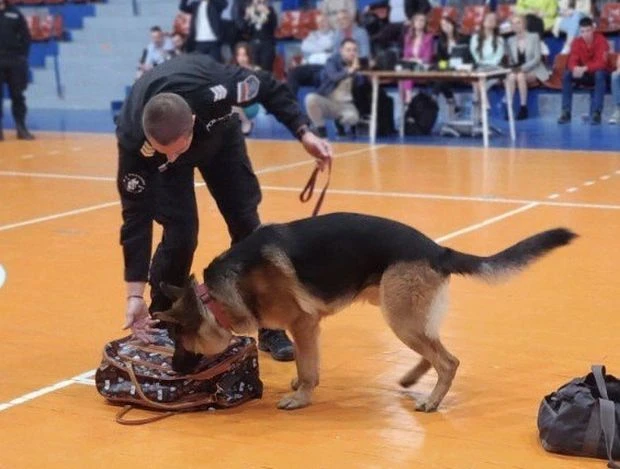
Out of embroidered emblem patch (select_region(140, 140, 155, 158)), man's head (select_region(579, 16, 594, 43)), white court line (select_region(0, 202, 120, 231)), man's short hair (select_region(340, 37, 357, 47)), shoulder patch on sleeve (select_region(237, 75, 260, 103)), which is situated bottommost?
white court line (select_region(0, 202, 120, 231))

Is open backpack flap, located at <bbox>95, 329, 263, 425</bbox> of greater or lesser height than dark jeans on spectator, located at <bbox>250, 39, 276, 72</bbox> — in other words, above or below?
below

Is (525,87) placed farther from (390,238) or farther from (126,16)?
(390,238)

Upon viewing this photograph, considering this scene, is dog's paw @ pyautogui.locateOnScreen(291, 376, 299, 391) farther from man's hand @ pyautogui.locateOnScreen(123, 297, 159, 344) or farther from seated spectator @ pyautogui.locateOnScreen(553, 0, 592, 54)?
seated spectator @ pyautogui.locateOnScreen(553, 0, 592, 54)

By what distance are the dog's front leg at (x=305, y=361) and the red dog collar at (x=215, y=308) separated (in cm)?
31

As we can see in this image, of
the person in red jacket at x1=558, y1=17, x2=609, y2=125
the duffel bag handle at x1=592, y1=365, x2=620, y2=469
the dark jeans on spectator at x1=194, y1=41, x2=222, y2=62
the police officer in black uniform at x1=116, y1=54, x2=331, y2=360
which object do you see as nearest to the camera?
the duffel bag handle at x1=592, y1=365, x2=620, y2=469

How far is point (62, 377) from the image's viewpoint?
5.02 meters

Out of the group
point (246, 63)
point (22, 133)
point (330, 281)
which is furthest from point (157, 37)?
point (330, 281)

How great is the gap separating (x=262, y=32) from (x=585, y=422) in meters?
14.5

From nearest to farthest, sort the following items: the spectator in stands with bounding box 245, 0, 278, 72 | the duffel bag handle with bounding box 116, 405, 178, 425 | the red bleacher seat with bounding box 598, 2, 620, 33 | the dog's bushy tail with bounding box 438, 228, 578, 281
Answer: the dog's bushy tail with bounding box 438, 228, 578, 281
the duffel bag handle with bounding box 116, 405, 178, 425
the red bleacher seat with bounding box 598, 2, 620, 33
the spectator in stands with bounding box 245, 0, 278, 72

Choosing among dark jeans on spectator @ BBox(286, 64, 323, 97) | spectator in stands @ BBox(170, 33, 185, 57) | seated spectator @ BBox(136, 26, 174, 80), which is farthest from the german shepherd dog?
seated spectator @ BBox(136, 26, 174, 80)

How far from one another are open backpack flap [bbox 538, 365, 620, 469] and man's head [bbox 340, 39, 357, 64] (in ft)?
37.4

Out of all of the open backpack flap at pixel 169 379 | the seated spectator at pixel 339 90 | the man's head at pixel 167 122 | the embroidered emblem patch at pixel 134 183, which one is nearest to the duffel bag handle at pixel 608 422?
the open backpack flap at pixel 169 379

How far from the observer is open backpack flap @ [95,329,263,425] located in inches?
177

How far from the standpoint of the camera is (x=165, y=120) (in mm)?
4156
